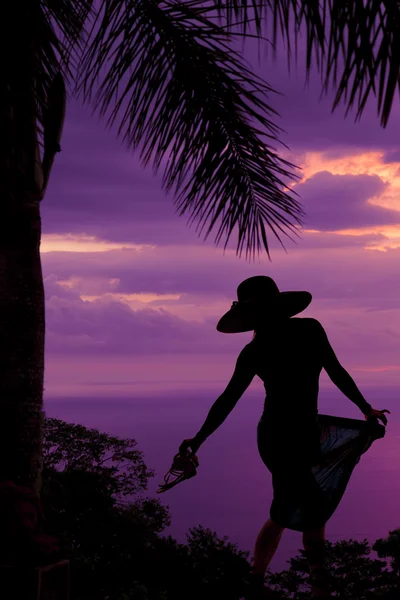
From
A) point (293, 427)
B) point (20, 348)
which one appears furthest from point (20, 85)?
point (293, 427)

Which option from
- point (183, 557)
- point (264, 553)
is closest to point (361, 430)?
point (264, 553)

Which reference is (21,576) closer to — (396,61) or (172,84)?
(396,61)

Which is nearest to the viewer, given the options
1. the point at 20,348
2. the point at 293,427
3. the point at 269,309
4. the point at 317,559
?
the point at 317,559

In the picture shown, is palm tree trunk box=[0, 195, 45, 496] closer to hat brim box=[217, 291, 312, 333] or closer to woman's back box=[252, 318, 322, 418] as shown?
hat brim box=[217, 291, 312, 333]

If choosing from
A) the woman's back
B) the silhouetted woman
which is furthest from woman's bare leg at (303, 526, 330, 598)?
the woman's back

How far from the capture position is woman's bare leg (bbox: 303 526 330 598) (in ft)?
17.4

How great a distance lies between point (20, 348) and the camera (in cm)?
606

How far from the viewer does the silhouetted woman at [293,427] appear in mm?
5355

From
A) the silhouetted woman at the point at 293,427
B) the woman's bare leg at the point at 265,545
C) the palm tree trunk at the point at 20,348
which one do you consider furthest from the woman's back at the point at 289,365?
the palm tree trunk at the point at 20,348

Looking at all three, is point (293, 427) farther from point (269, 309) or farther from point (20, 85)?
point (20, 85)

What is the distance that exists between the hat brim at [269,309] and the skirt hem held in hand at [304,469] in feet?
2.61

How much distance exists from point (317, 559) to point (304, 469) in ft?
2.04

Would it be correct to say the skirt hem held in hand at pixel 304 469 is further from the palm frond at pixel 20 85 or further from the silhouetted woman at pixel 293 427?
the palm frond at pixel 20 85

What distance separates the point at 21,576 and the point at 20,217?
284 centimetres
